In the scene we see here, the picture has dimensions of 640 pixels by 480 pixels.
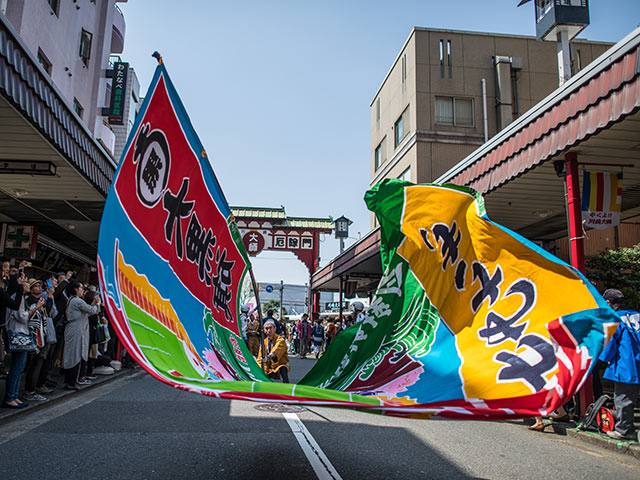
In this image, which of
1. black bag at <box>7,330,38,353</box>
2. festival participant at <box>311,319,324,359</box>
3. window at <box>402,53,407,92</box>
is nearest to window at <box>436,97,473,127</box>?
window at <box>402,53,407,92</box>

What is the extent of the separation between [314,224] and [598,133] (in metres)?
25.8

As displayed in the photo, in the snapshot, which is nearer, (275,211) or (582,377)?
(582,377)

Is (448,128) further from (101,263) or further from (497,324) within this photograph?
(101,263)

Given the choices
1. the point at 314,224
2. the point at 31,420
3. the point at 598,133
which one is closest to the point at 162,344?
the point at 31,420

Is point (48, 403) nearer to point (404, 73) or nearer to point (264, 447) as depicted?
point (264, 447)

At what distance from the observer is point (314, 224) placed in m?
32.5

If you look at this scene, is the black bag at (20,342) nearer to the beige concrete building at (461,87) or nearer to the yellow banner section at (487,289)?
the yellow banner section at (487,289)

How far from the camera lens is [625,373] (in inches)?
240

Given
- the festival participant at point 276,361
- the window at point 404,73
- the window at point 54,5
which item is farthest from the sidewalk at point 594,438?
the window at point 404,73

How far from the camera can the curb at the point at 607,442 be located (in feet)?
18.8

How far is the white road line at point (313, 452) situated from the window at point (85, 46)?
52.8ft

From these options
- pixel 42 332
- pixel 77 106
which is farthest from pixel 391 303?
pixel 77 106

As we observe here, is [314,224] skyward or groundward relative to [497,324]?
skyward

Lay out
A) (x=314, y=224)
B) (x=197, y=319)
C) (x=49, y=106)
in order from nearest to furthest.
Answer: (x=197, y=319) → (x=49, y=106) → (x=314, y=224)
